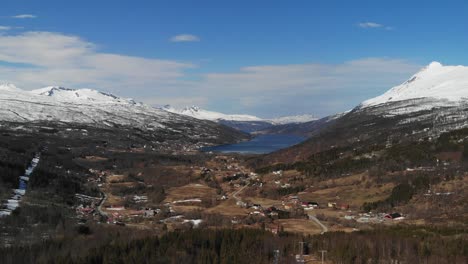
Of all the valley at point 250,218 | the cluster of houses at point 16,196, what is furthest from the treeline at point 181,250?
the cluster of houses at point 16,196

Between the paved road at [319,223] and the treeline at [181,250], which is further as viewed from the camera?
the paved road at [319,223]

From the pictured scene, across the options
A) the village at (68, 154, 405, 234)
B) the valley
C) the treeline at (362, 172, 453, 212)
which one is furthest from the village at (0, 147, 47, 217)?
the treeline at (362, 172, 453, 212)

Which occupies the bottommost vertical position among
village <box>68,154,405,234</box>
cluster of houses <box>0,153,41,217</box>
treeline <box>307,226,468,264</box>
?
treeline <box>307,226,468,264</box>

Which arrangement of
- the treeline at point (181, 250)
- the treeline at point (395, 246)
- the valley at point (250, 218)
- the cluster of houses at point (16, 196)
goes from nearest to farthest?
1. the treeline at point (181, 250)
2. the treeline at point (395, 246)
3. the valley at point (250, 218)
4. the cluster of houses at point (16, 196)

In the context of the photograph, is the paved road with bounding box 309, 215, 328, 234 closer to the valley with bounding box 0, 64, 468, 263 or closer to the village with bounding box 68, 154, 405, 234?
the village with bounding box 68, 154, 405, 234

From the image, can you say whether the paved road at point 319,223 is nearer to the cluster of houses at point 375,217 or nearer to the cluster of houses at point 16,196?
the cluster of houses at point 375,217

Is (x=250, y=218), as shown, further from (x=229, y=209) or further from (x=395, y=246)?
(x=395, y=246)

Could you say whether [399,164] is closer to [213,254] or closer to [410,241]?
[410,241]

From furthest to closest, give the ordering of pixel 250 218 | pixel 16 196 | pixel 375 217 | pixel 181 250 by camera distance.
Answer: pixel 16 196 → pixel 375 217 → pixel 250 218 → pixel 181 250

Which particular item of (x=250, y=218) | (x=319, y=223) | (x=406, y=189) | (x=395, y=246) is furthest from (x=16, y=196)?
(x=406, y=189)

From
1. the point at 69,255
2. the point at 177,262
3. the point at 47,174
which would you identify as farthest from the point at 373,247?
the point at 47,174

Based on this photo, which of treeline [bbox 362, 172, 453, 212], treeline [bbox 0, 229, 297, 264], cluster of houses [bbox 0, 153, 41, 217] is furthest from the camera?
treeline [bbox 362, 172, 453, 212]
